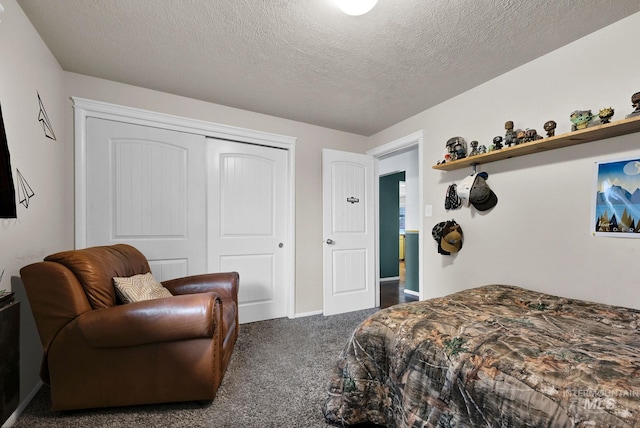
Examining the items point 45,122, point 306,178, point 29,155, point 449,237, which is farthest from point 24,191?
point 449,237

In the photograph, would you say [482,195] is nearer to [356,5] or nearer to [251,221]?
[356,5]

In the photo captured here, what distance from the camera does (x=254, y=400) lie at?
164 centimetres

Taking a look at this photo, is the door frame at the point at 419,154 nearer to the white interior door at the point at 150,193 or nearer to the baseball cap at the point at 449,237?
the baseball cap at the point at 449,237

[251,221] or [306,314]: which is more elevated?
[251,221]

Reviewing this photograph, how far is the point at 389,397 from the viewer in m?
1.29

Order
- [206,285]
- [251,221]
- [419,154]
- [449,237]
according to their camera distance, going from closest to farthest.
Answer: [206,285]
[449,237]
[419,154]
[251,221]

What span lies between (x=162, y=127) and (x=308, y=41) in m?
1.64

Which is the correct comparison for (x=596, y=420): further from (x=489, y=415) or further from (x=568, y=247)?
(x=568, y=247)

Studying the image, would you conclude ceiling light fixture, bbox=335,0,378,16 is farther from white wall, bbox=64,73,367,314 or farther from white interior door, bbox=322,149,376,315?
white interior door, bbox=322,149,376,315

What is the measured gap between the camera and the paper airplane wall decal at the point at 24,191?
1566mm

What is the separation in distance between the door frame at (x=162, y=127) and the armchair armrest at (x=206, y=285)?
35.0 inches

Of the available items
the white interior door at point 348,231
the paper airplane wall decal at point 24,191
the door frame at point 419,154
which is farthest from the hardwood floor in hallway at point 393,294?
the paper airplane wall decal at point 24,191

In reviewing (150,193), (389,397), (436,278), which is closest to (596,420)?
(389,397)

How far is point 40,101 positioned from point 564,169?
11.7ft
